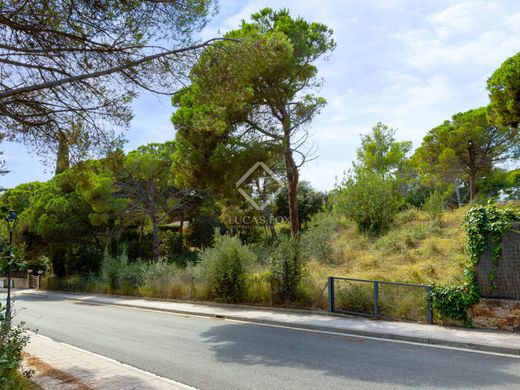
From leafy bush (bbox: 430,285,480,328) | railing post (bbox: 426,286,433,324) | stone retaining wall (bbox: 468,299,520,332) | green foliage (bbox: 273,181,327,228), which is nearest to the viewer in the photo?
stone retaining wall (bbox: 468,299,520,332)

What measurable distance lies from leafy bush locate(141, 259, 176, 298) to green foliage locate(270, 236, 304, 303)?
7044 mm

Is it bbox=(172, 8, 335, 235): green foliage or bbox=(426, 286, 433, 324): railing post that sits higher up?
bbox=(172, 8, 335, 235): green foliage

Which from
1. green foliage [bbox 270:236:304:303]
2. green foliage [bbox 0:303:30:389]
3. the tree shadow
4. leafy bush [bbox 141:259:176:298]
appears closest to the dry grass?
green foliage [bbox 0:303:30:389]

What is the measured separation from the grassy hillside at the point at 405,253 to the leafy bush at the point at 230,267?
101 inches

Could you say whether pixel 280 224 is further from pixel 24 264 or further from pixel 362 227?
pixel 24 264

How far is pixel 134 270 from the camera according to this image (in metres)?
22.9

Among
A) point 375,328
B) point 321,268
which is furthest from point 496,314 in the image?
point 321,268

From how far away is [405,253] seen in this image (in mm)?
16453

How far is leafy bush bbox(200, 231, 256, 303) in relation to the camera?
607 inches

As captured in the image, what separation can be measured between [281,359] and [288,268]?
5.98 metres

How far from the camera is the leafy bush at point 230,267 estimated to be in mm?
15430

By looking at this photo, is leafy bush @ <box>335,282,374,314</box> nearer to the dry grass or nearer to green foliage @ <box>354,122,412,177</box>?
the dry grass

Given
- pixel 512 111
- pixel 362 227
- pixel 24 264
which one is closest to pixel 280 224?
pixel 362 227

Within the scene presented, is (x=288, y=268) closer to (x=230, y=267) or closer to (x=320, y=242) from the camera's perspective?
(x=230, y=267)
